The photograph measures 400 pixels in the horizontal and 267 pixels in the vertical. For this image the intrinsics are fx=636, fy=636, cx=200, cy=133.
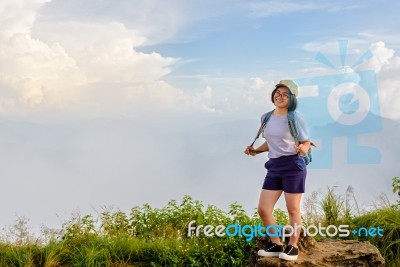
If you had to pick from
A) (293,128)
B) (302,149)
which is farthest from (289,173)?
(293,128)

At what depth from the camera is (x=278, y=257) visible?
22.2 feet

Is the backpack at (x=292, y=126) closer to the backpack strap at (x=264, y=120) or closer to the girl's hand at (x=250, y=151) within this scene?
the backpack strap at (x=264, y=120)

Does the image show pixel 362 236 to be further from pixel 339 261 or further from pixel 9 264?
pixel 9 264

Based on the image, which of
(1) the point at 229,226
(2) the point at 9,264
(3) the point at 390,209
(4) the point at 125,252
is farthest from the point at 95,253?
(3) the point at 390,209

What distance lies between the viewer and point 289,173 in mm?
6574

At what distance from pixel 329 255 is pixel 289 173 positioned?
1.08 metres

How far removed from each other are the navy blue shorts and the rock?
0.76 meters

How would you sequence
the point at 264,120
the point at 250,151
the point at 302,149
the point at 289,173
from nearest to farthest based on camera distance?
the point at 302,149, the point at 289,173, the point at 264,120, the point at 250,151

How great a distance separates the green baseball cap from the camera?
6691mm

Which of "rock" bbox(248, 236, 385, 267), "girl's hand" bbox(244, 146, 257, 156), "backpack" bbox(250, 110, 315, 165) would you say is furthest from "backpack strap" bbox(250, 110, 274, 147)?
"rock" bbox(248, 236, 385, 267)

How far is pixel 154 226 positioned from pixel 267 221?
2.84 meters

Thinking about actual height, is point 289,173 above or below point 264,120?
below

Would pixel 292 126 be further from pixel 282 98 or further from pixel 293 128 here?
pixel 282 98

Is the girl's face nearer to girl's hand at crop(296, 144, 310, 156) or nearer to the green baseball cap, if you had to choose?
the green baseball cap
